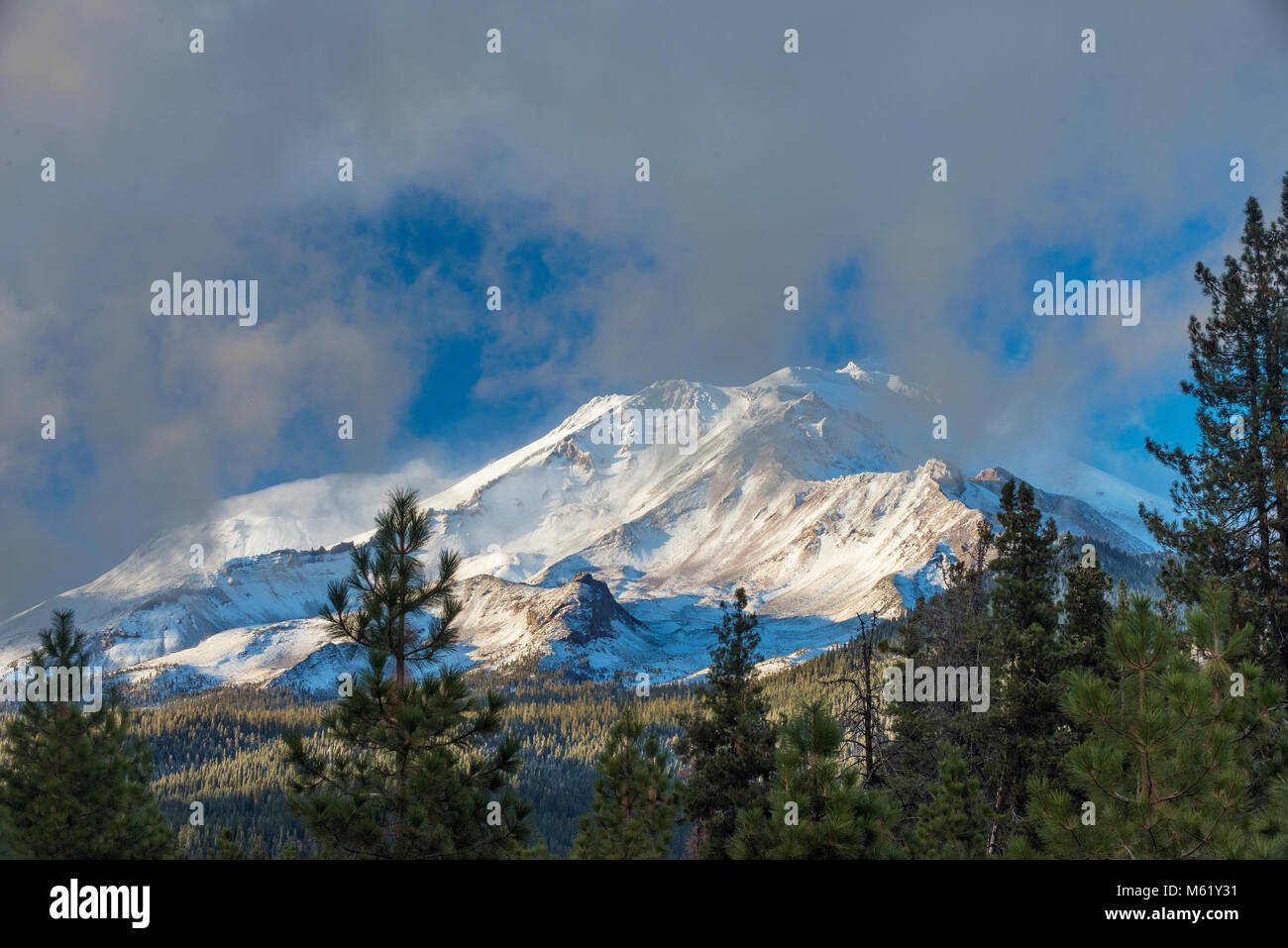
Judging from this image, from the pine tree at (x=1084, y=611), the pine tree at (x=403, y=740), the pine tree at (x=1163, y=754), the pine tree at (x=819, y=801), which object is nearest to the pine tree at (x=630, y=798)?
the pine tree at (x=403, y=740)

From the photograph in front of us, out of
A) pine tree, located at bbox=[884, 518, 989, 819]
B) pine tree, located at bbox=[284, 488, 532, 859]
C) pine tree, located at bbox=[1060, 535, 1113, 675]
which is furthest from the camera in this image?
pine tree, located at bbox=[884, 518, 989, 819]

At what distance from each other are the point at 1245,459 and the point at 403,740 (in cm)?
2342

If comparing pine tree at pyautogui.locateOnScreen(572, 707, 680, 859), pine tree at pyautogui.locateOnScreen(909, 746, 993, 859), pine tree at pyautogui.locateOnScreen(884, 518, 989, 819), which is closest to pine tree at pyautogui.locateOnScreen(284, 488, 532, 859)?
pine tree at pyautogui.locateOnScreen(572, 707, 680, 859)

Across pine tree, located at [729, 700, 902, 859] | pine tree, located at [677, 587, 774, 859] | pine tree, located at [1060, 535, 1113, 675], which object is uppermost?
pine tree, located at [1060, 535, 1113, 675]

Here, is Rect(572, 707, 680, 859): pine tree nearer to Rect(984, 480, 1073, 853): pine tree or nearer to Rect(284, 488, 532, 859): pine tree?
Rect(284, 488, 532, 859): pine tree

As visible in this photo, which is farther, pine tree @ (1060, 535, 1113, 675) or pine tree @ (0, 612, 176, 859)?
pine tree @ (0, 612, 176, 859)

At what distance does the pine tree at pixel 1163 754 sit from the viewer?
34.7 feet

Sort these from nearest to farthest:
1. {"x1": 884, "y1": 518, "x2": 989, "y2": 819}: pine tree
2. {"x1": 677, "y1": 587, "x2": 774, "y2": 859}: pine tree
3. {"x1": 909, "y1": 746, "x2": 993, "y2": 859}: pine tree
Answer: {"x1": 909, "y1": 746, "x2": 993, "y2": 859}: pine tree < {"x1": 884, "y1": 518, "x2": 989, "y2": 819}: pine tree < {"x1": 677, "y1": 587, "x2": 774, "y2": 859}: pine tree

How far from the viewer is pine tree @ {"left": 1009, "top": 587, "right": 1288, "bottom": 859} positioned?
10.6 meters

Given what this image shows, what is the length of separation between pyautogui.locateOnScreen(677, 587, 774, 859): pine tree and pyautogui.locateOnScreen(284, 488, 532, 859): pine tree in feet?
39.4

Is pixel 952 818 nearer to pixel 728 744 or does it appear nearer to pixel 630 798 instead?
pixel 630 798
